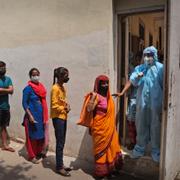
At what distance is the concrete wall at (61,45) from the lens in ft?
20.1

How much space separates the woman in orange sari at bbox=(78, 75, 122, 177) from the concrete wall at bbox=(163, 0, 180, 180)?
2.68 ft

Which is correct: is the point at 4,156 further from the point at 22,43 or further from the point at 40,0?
the point at 40,0

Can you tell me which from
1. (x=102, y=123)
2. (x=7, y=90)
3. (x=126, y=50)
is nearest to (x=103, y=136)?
(x=102, y=123)

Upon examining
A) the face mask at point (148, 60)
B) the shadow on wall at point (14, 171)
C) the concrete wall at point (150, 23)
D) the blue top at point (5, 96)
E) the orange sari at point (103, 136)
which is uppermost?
the concrete wall at point (150, 23)

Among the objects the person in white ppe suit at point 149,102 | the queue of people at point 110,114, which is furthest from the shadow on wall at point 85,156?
the person in white ppe suit at point 149,102

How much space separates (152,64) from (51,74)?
1.83 m

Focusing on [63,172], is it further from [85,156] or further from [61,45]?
[61,45]

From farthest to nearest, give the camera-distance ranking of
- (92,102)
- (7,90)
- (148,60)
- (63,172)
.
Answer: (7,90)
(63,172)
(148,60)
(92,102)

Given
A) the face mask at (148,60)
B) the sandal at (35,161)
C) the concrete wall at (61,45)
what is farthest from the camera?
the sandal at (35,161)

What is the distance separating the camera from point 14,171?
6.09 meters

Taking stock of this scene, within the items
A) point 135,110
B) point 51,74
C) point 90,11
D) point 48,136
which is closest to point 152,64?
point 135,110

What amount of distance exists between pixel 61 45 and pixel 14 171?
6.81 ft

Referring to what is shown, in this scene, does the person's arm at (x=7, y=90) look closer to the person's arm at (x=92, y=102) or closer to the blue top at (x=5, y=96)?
the blue top at (x=5, y=96)

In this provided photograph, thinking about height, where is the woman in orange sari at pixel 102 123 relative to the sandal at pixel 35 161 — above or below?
above
